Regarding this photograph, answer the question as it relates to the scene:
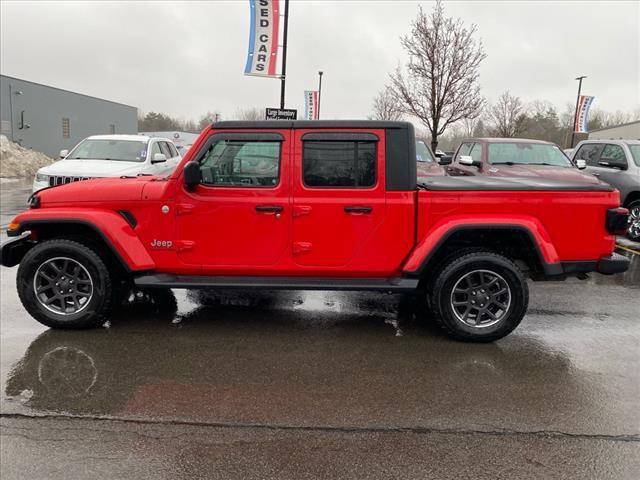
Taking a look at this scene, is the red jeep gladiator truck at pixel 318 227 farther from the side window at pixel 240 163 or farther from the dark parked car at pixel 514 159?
the dark parked car at pixel 514 159

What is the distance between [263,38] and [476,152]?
6.63 meters

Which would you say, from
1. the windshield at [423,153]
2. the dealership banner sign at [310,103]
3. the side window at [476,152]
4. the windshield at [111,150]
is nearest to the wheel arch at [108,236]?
the windshield at [111,150]

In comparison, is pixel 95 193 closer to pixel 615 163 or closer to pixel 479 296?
pixel 479 296

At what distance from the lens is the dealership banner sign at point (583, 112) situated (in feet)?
105

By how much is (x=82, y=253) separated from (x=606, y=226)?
4.63 metres

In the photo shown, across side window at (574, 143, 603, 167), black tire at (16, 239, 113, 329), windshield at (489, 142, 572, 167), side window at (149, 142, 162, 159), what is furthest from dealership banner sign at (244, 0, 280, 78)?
black tire at (16, 239, 113, 329)

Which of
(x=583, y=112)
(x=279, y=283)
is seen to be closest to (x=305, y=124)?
(x=279, y=283)

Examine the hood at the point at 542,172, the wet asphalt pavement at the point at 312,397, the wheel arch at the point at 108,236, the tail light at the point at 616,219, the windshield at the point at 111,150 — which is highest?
the windshield at the point at 111,150

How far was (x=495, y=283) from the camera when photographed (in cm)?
455

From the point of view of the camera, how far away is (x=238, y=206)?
453 centimetres

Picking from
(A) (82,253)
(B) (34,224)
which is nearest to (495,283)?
(A) (82,253)

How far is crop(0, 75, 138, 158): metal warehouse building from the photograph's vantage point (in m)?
32.7

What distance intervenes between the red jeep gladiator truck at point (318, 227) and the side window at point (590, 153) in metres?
7.88

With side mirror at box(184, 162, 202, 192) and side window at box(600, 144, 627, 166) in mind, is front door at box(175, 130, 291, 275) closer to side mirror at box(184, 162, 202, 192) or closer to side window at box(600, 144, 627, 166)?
side mirror at box(184, 162, 202, 192)
